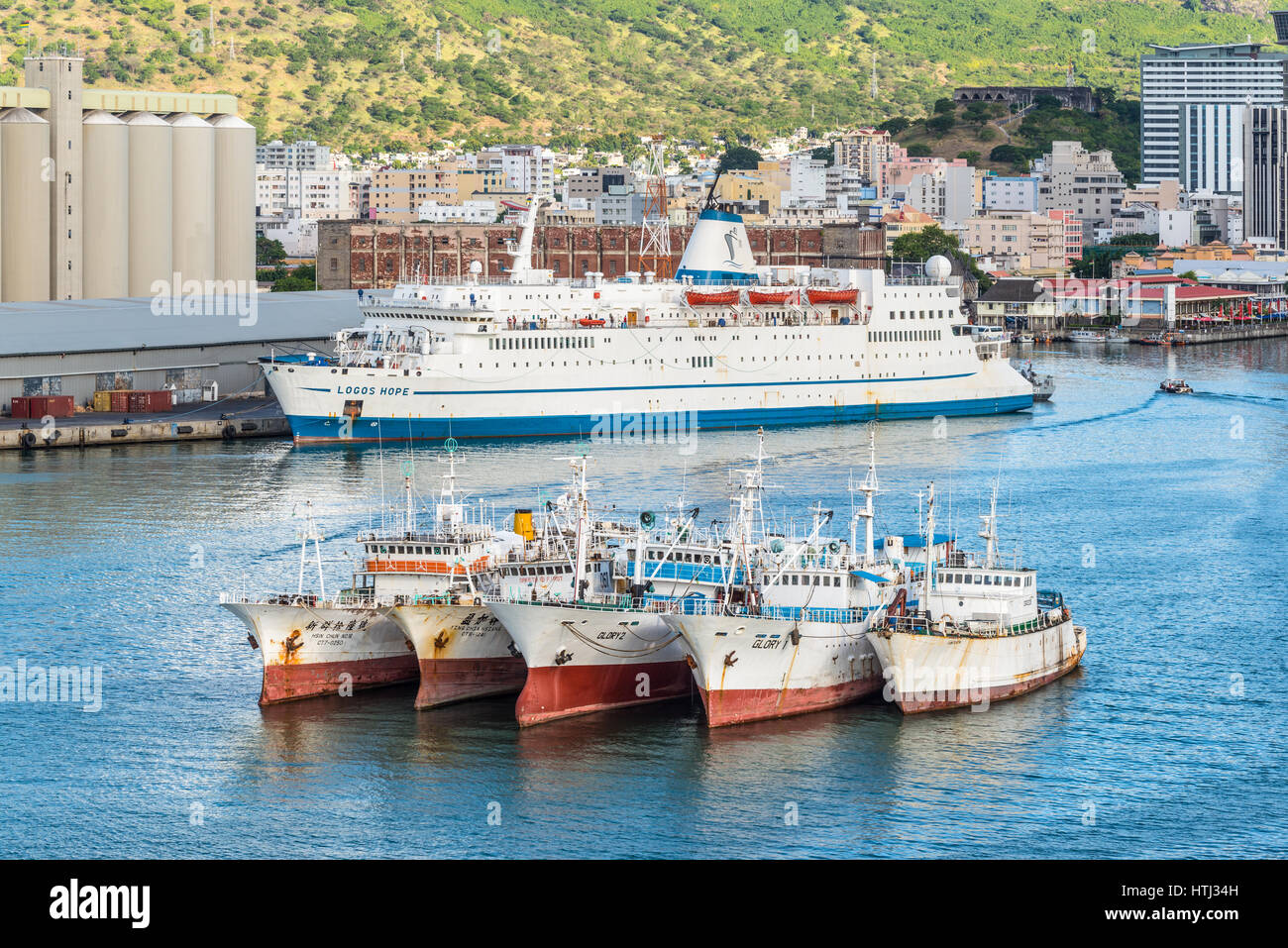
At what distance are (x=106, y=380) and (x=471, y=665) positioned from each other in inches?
1258

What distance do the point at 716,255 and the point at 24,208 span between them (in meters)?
21.9

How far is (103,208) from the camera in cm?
6438

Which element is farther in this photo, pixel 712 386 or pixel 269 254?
pixel 269 254

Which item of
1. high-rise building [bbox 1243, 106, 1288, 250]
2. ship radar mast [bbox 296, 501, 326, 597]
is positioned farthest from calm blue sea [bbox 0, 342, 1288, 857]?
high-rise building [bbox 1243, 106, 1288, 250]

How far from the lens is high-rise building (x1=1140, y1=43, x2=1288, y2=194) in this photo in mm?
169875

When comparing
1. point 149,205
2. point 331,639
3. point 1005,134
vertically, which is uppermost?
point 1005,134

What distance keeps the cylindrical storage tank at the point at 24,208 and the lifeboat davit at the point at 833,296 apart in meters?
24.3

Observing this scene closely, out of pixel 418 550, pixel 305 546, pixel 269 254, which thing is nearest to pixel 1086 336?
pixel 269 254

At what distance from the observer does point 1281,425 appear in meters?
57.6

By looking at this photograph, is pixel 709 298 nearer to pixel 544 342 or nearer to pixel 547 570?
pixel 544 342

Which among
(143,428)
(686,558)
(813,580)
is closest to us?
(813,580)

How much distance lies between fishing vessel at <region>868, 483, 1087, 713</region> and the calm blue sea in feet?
1.11

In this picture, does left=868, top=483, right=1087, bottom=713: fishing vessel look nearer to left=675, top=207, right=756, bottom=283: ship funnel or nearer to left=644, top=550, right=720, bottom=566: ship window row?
left=644, top=550, right=720, bottom=566: ship window row

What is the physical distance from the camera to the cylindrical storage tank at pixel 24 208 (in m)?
62.1
